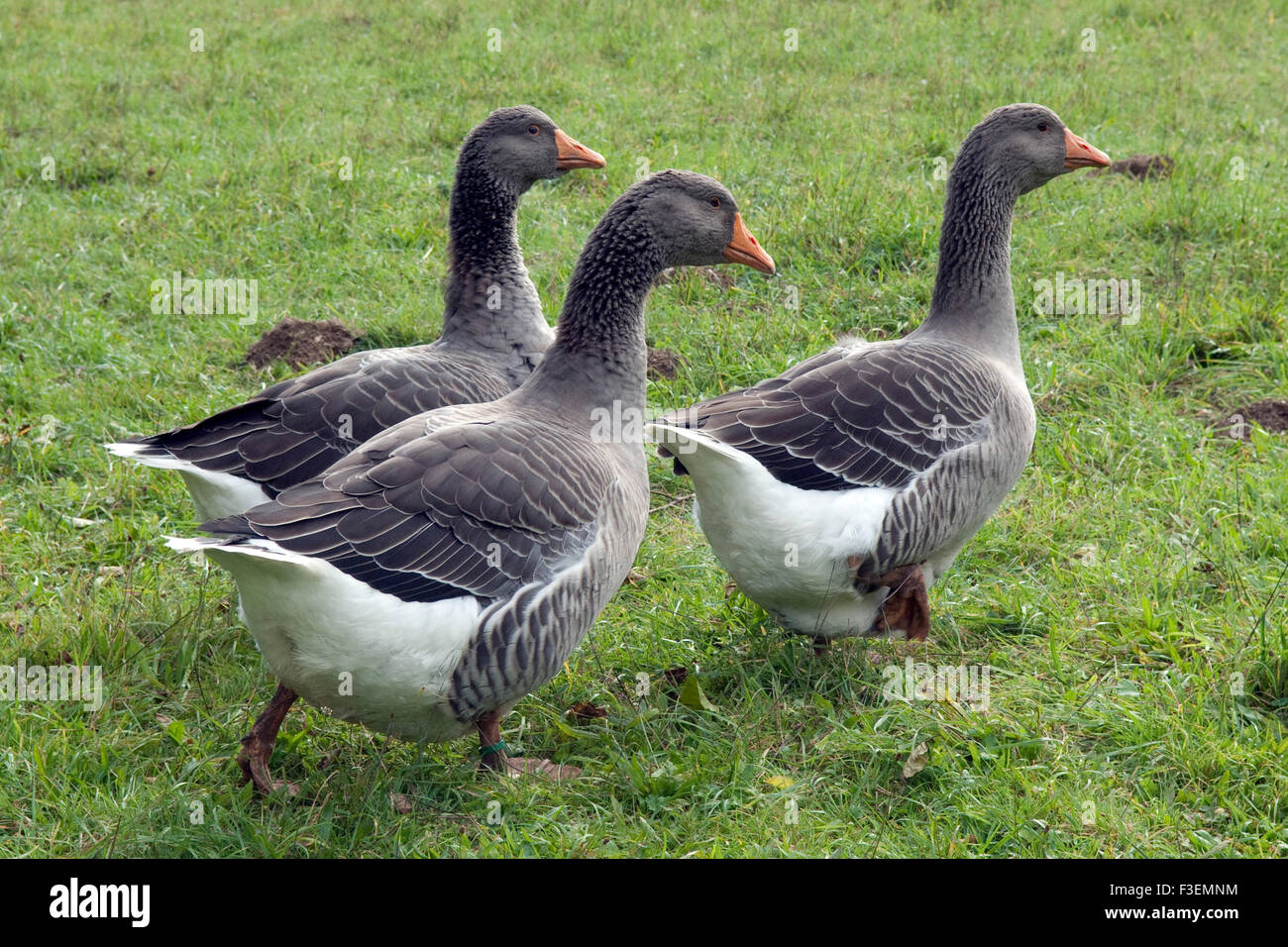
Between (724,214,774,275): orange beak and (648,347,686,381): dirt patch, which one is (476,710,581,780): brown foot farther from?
(648,347,686,381): dirt patch

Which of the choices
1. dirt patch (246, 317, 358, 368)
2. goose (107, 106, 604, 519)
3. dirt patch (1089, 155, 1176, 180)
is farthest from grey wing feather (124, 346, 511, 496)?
dirt patch (1089, 155, 1176, 180)

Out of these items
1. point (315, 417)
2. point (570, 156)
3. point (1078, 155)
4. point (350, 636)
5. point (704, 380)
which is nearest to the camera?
point (350, 636)

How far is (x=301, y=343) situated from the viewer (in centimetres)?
689

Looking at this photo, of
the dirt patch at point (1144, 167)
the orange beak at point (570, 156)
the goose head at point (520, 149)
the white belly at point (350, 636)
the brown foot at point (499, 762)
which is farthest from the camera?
the dirt patch at point (1144, 167)

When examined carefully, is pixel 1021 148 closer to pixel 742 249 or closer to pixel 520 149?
pixel 742 249

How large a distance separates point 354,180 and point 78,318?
7.76ft

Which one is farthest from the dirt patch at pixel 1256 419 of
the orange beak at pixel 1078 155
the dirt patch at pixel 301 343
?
the dirt patch at pixel 301 343

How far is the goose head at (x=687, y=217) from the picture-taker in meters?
4.54

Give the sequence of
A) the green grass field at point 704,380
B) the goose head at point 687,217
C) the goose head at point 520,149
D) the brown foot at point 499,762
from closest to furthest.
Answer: the green grass field at point 704,380 < the brown foot at point 499,762 < the goose head at point 687,217 < the goose head at point 520,149

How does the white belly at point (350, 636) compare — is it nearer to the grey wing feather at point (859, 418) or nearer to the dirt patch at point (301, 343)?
the grey wing feather at point (859, 418)

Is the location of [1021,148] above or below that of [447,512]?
above

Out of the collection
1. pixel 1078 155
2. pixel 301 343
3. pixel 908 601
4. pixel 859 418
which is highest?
pixel 1078 155

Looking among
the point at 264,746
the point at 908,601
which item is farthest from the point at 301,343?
the point at 908,601

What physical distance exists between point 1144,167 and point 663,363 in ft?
13.9
